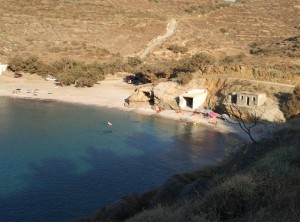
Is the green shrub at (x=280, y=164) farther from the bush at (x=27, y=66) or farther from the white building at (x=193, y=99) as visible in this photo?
the bush at (x=27, y=66)

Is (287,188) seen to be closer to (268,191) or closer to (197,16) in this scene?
(268,191)

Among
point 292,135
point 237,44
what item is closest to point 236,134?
→ point 292,135

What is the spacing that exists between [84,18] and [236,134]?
62.2 m

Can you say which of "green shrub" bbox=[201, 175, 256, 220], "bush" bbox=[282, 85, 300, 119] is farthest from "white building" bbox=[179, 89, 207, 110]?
"green shrub" bbox=[201, 175, 256, 220]

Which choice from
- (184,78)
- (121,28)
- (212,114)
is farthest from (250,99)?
(121,28)

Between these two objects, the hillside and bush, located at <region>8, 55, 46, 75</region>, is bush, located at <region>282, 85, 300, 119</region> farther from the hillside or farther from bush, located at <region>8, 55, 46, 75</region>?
bush, located at <region>8, 55, 46, 75</region>

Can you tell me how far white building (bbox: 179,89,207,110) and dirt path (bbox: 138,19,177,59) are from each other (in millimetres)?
30385

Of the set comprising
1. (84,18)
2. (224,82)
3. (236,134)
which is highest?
(84,18)

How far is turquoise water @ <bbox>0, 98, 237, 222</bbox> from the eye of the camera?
76.7ft

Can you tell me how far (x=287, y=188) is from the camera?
361 inches

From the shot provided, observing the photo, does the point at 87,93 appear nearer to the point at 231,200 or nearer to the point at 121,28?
the point at 121,28

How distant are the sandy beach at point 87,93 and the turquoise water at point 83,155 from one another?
229cm

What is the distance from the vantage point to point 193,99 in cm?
4747

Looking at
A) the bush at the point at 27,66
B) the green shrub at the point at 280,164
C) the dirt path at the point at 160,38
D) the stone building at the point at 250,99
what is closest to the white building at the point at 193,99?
the stone building at the point at 250,99
